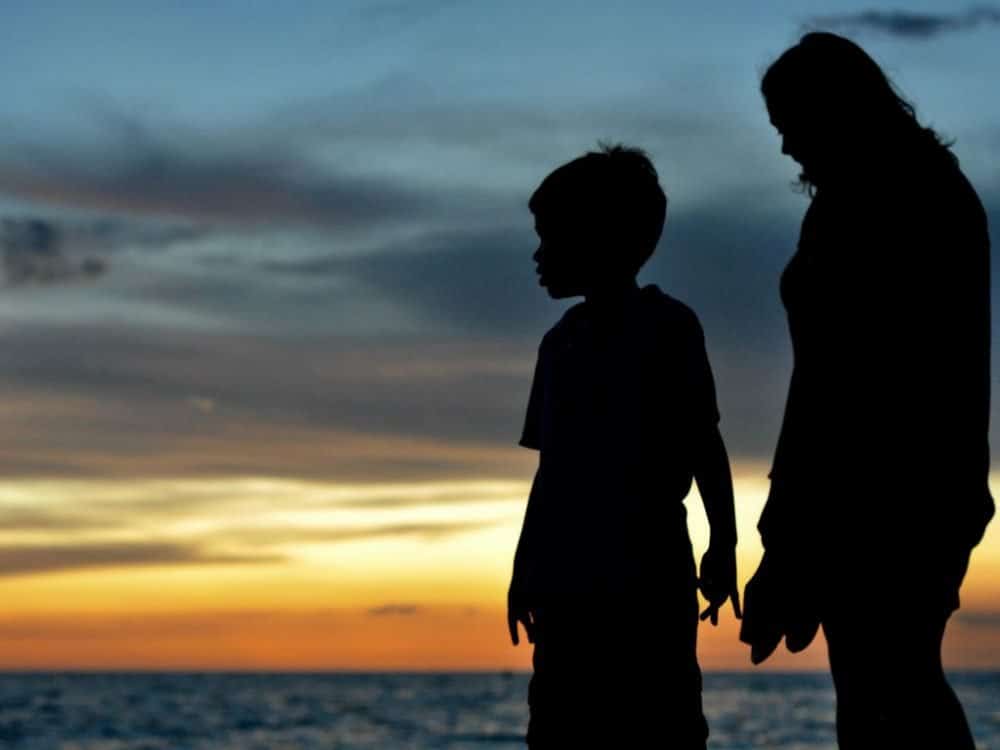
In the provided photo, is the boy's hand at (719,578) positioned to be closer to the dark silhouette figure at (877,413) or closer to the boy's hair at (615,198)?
the dark silhouette figure at (877,413)

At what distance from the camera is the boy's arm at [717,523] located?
4.25 metres

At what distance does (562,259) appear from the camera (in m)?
4.58

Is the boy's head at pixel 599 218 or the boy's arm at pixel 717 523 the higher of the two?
the boy's head at pixel 599 218

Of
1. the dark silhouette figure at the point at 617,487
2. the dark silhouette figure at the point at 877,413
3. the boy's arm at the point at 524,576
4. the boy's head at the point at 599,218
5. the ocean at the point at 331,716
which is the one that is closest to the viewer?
the dark silhouette figure at the point at 877,413

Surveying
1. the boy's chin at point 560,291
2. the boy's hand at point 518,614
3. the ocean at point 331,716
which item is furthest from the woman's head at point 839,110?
the ocean at point 331,716

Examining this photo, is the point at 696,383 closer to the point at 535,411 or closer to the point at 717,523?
the point at 717,523

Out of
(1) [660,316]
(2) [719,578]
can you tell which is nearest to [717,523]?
(2) [719,578]

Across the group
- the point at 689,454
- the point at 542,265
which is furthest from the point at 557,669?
the point at 542,265

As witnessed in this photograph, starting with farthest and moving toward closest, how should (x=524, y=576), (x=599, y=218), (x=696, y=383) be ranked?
(x=524, y=576) < (x=599, y=218) < (x=696, y=383)

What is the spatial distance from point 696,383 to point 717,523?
42cm

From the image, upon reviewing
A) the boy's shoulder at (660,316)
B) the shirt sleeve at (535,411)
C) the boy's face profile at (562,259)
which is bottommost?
the shirt sleeve at (535,411)

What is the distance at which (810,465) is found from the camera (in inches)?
144

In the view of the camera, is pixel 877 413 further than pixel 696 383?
No

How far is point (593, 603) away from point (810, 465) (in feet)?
3.38
